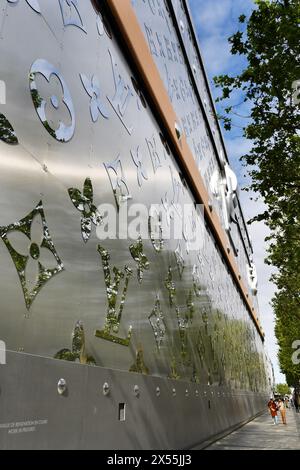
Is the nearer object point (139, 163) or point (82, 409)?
point (82, 409)

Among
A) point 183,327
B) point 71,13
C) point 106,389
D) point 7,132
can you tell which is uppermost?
point 71,13

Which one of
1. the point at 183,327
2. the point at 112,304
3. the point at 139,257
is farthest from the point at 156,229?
the point at 183,327

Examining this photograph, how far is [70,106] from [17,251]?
1.86 metres

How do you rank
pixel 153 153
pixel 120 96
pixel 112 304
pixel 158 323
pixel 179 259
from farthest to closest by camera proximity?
pixel 179 259 < pixel 153 153 < pixel 158 323 < pixel 120 96 < pixel 112 304

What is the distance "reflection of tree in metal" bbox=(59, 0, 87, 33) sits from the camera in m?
4.38

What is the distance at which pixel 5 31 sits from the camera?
10.8 feet

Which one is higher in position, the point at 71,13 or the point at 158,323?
the point at 71,13

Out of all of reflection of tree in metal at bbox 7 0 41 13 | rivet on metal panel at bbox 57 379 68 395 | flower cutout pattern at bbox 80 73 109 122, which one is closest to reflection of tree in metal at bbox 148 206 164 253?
flower cutout pattern at bbox 80 73 109 122

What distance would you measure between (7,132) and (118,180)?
8.46ft

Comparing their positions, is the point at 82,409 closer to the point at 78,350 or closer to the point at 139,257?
the point at 78,350

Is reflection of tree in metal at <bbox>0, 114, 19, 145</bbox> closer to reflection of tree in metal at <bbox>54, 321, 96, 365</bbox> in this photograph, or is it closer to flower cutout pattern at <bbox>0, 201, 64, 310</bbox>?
flower cutout pattern at <bbox>0, 201, 64, 310</bbox>

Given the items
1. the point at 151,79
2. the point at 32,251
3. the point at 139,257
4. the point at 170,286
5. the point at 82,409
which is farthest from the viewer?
the point at 170,286

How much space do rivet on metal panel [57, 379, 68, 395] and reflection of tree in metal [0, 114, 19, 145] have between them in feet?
6.91

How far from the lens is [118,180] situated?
18.9 ft
